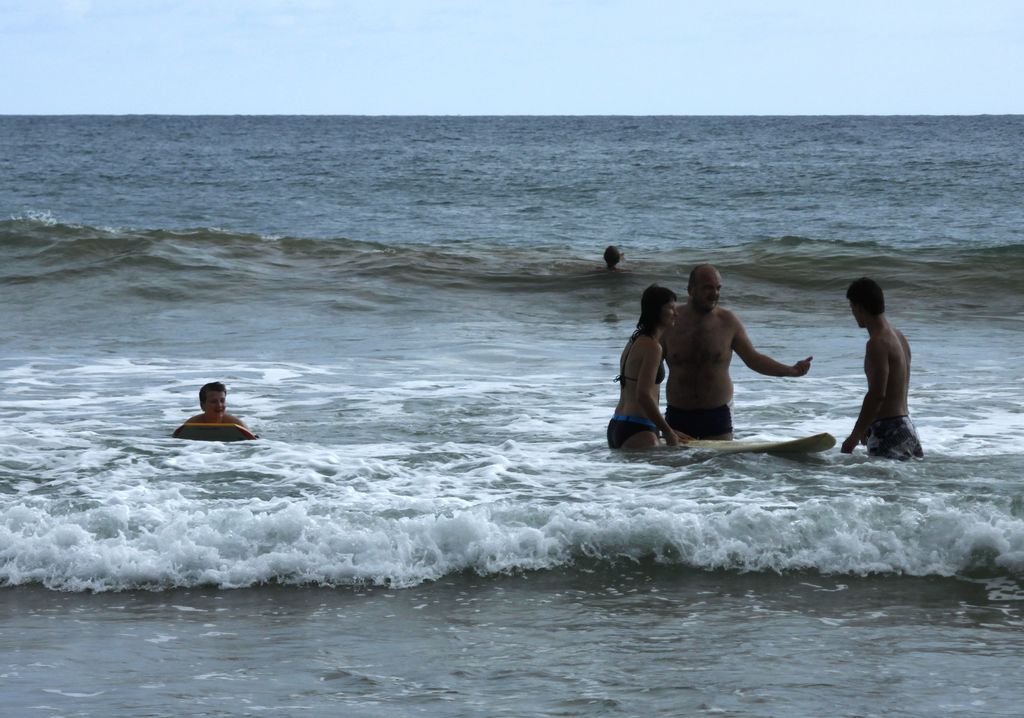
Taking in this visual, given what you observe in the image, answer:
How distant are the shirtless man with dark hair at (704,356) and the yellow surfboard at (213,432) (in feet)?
10.1

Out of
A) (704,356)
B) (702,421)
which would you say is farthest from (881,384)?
(702,421)

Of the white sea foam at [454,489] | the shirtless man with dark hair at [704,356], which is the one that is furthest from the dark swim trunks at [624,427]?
the shirtless man with dark hair at [704,356]

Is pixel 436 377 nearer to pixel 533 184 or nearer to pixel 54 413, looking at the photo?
pixel 54 413

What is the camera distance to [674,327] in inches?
324

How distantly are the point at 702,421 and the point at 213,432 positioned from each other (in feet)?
11.4

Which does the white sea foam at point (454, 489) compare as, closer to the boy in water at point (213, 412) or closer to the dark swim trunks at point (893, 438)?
the dark swim trunks at point (893, 438)

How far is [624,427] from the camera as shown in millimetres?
8383

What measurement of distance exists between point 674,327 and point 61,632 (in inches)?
173

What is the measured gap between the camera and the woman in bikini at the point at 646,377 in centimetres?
793

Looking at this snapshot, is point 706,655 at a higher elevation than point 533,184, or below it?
below

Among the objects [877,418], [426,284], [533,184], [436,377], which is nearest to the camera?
[877,418]

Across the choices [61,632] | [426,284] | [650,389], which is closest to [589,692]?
[61,632]

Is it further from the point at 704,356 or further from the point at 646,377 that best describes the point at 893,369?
the point at 646,377

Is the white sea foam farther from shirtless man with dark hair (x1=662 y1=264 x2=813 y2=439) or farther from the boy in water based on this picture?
shirtless man with dark hair (x1=662 y1=264 x2=813 y2=439)
